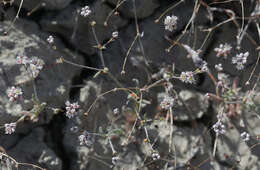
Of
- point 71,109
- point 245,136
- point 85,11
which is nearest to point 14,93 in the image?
point 71,109

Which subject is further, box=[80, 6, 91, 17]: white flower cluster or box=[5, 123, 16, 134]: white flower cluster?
box=[80, 6, 91, 17]: white flower cluster

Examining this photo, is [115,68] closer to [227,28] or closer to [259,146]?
[227,28]

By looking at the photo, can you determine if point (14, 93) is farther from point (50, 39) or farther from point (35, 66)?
point (50, 39)

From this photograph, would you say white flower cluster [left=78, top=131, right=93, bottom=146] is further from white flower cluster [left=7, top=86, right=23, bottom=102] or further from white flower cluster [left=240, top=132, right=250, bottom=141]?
white flower cluster [left=240, top=132, right=250, bottom=141]

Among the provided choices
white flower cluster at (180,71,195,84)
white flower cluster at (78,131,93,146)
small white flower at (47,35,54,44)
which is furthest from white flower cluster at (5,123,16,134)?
white flower cluster at (180,71,195,84)

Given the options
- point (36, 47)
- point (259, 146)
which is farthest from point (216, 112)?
point (36, 47)

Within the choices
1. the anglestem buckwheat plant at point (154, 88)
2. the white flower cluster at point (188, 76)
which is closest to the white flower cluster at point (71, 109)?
the anglestem buckwheat plant at point (154, 88)
